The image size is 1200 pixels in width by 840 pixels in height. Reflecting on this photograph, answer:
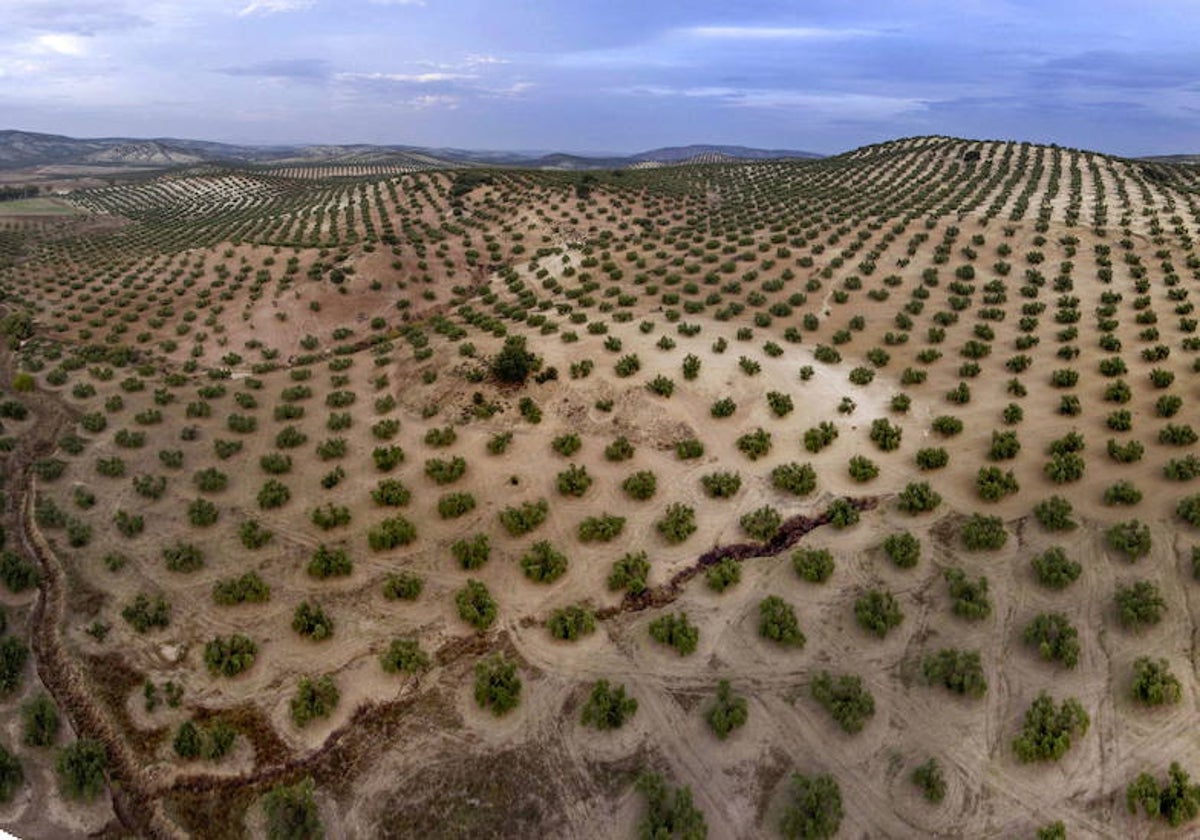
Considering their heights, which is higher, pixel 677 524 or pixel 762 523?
pixel 762 523

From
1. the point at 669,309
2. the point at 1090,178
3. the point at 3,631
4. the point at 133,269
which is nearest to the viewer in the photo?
the point at 3,631

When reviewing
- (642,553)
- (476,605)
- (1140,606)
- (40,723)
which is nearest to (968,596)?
(1140,606)

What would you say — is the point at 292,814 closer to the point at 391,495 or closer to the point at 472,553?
the point at 472,553

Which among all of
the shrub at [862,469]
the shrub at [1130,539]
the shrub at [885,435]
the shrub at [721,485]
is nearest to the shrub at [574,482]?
the shrub at [721,485]

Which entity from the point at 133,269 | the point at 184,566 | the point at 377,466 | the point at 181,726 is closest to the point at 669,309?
the point at 377,466

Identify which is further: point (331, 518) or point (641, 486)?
point (641, 486)

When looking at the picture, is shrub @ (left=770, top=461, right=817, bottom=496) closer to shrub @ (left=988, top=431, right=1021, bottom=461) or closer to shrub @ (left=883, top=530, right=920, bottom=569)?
shrub @ (left=883, top=530, right=920, bottom=569)

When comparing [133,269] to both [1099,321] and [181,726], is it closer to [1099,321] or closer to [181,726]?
[181,726]
